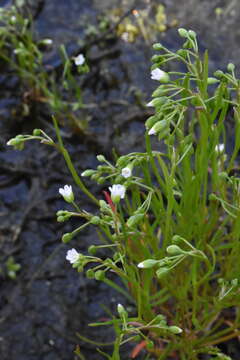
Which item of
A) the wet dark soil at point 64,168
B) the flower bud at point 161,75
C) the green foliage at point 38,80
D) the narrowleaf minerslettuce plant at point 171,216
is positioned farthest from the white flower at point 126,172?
the green foliage at point 38,80

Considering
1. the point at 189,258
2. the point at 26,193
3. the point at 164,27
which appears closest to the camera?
the point at 189,258

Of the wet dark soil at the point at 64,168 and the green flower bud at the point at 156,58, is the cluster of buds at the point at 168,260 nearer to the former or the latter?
the green flower bud at the point at 156,58

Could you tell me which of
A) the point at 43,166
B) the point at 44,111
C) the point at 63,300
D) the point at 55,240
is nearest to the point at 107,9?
the point at 44,111

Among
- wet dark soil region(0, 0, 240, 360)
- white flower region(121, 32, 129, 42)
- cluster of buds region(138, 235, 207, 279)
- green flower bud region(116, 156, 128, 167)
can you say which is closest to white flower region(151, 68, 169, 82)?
green flower bud region(116, 156, 128, 167)

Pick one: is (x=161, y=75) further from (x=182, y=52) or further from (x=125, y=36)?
(x=125, y=36)

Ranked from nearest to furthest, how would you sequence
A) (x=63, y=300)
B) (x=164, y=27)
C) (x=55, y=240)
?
(x=63, y=300)
(x=55, y=240)
(x=164, y=27)

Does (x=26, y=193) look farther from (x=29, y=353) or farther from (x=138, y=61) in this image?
(x=138, y=61)

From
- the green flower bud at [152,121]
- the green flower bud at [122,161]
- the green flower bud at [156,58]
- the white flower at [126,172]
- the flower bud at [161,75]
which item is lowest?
the white flower at [126,172]

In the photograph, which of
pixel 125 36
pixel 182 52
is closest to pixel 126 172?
pixel 182 52

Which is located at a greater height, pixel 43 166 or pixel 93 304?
pixel 43 166
